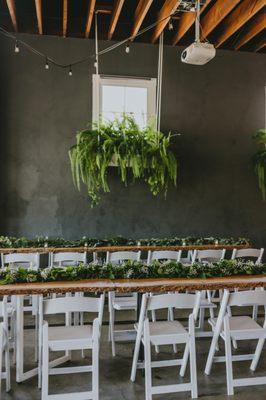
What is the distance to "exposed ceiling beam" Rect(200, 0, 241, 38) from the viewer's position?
5406mm

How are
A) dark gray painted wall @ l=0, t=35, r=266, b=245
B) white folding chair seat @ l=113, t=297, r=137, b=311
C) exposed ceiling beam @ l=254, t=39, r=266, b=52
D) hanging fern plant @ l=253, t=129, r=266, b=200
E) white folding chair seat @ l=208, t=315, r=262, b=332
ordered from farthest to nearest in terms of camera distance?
exposed ceiling beam @ l=254, t=39, r=266, b=52 < hanging fern plant @ l=253, t=129, r=266, b=200 < dark gray painted wall @ l=0, t=35, r=266, b=245 < white folding chair seat @ l=113, t=297, r=137, b=311 < white folding chair seat @ l=208, t=315, r=262, b=332

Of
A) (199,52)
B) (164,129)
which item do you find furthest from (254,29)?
(199,52)

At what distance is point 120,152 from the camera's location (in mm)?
5926

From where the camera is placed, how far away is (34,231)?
662 centimetres

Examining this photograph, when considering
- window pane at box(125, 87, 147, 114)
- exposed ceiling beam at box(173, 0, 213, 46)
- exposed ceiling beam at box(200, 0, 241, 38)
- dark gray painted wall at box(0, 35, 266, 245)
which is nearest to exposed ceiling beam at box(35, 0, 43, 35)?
dark gray painted wall at box(0, 35, 266, 245)

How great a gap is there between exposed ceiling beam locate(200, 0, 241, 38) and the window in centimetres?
121

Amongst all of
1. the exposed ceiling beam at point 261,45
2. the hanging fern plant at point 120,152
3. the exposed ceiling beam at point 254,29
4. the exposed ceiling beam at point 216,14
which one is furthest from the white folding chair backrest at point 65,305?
the exposed ceiling beam at point 261,45

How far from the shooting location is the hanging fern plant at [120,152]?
5887 millimetres

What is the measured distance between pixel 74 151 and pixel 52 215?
1253 millimetres

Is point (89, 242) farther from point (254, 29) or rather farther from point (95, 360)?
point (254, 29)

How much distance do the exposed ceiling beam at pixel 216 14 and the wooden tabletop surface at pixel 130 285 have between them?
3.72m

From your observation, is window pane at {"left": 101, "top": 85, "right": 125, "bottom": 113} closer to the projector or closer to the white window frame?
the white window frame

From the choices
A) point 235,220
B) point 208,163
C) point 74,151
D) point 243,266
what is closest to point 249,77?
point 208,163

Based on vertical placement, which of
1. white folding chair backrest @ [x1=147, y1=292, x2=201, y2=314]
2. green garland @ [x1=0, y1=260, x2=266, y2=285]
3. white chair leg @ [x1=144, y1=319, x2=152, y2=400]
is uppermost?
green garland @ [x1=0, y1=260, x2=266, y2=285]
